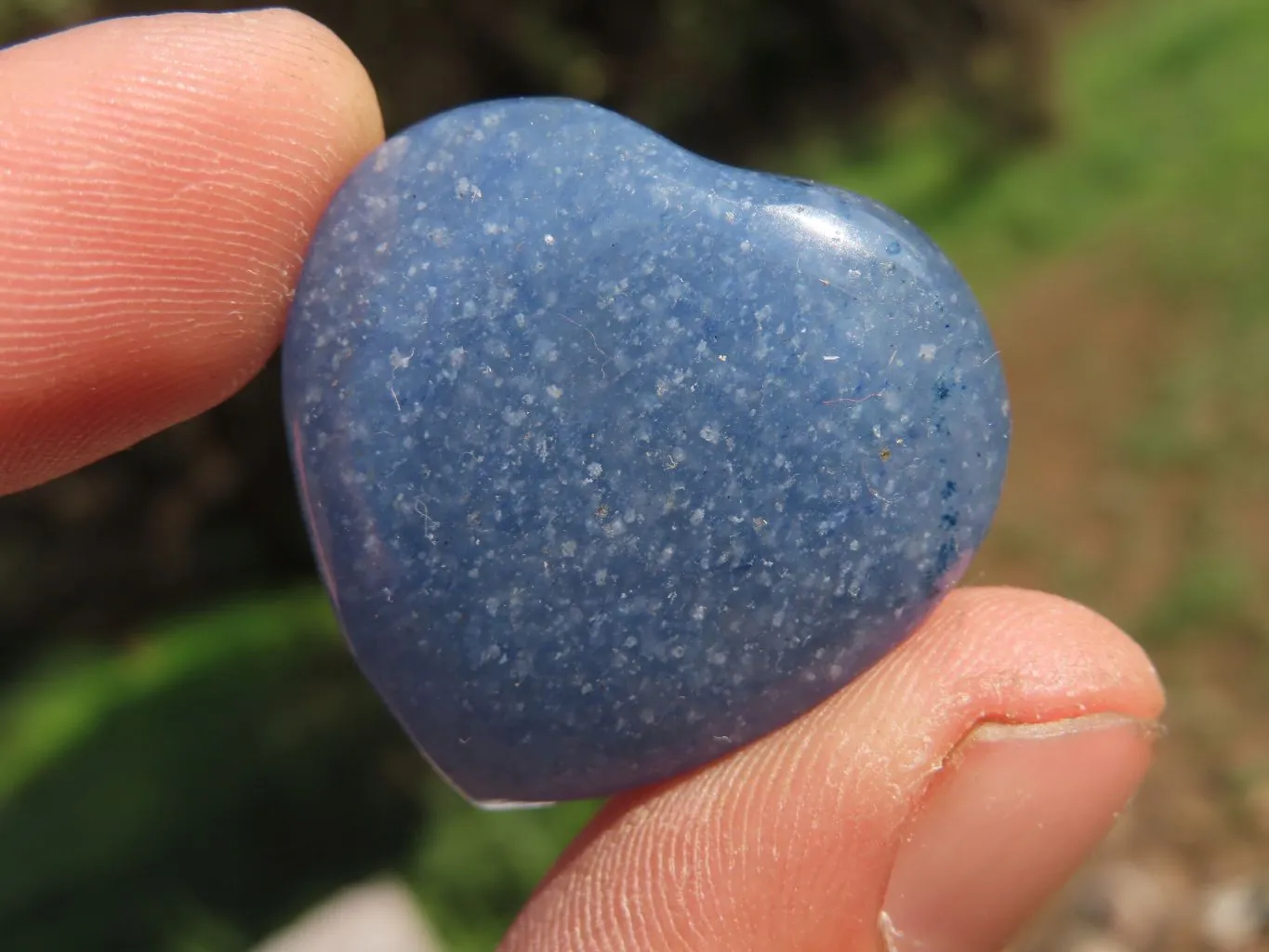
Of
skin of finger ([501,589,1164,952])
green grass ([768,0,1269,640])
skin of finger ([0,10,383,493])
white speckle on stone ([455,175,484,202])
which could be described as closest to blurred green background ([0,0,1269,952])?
green grass ([768,0,1269,640])

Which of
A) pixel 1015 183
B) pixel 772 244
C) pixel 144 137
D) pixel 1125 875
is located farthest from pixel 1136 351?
pixel 144 137

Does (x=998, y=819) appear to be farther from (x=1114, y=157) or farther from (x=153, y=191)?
(x=1114, y=157)

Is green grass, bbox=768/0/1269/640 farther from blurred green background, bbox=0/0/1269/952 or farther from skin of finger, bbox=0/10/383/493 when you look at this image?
skin of finger, bbox=0/10/383/493

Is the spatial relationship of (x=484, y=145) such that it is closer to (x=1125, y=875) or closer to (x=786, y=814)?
(x=786, y=814)

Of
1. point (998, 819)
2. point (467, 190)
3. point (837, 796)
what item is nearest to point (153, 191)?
point (467, 190)

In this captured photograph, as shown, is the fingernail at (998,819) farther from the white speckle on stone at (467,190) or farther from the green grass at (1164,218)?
the green grass at (1164,218)

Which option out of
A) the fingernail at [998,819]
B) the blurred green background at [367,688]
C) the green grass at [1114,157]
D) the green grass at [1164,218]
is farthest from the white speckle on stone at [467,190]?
the green grass at [1114,157]

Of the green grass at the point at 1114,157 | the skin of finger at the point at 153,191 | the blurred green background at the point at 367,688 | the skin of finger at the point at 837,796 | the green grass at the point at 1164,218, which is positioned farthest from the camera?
the green grass at the point at 1114,157
